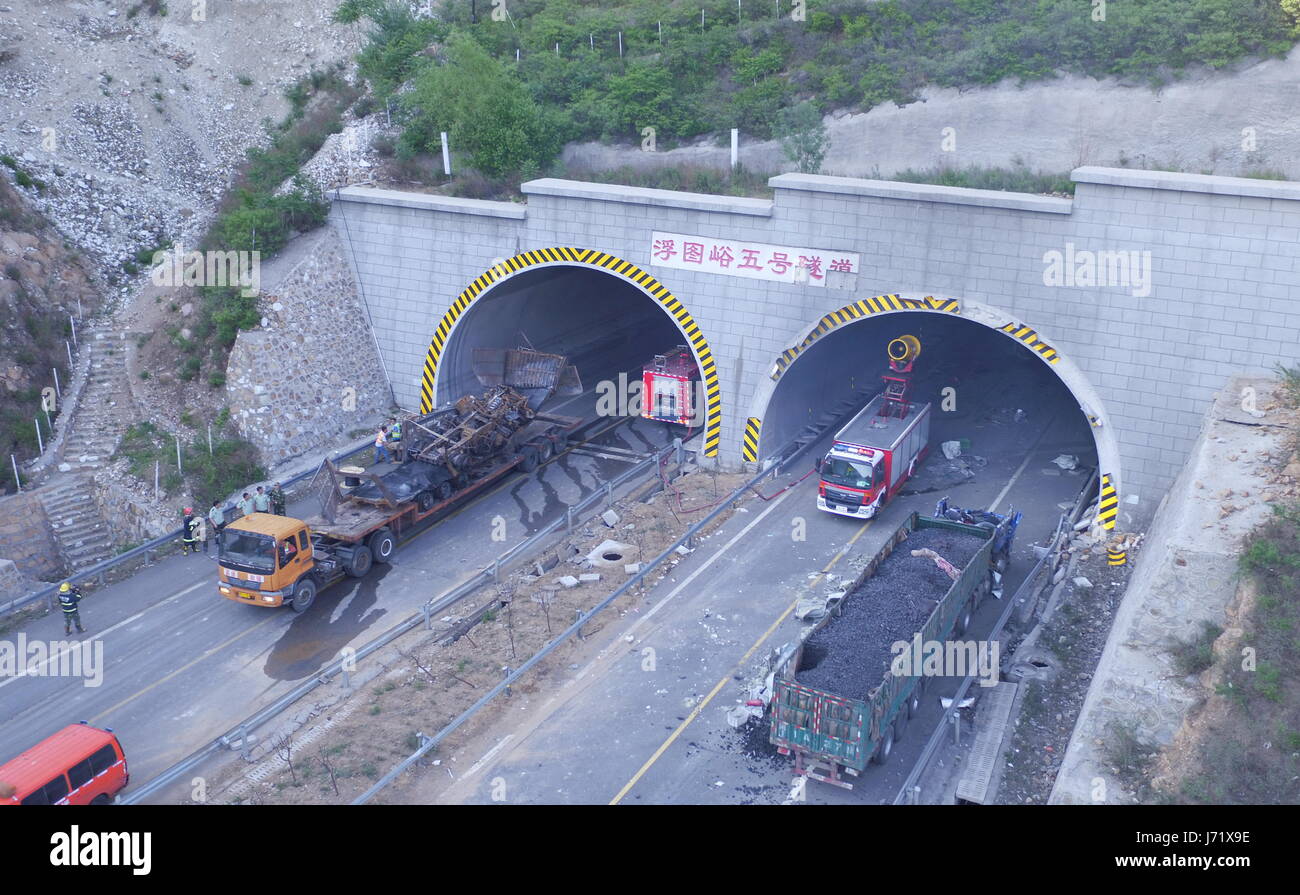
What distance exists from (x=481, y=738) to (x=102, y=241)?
80.3ft

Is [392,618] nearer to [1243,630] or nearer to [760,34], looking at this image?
[1243,630]

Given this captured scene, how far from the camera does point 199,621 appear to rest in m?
22.4

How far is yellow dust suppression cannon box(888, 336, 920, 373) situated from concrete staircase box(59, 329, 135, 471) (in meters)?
21.4

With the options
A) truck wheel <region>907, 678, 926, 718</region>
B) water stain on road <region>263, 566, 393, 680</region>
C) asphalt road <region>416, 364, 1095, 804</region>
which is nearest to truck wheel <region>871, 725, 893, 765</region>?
asphalt road <region>416, 364, 1095, 804</region>

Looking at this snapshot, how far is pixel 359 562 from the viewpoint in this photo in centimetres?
2384

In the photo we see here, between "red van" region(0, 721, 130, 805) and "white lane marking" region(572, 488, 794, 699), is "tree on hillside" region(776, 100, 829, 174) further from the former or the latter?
"red van" region(0, 721, 130, 805)

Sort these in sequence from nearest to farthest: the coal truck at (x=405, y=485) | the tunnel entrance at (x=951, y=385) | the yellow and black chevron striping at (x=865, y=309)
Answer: the coal truck at (x=405, y=485), the tunnel entrance at (x=951, y=385), the yellow and black chevron striping at (x=865, y=309)

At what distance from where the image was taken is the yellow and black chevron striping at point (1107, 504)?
79.7ft

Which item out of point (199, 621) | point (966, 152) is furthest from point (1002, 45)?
point (199, 621)

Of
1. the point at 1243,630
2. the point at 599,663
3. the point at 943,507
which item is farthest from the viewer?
the point at 943,507

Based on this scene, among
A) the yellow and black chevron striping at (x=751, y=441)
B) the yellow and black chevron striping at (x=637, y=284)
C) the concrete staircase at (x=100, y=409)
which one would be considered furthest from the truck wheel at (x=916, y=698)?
the concrete staircase at (x=100, y=409)

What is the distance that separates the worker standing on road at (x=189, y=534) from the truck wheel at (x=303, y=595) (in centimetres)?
429

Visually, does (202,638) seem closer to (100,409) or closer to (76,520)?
(76,520)

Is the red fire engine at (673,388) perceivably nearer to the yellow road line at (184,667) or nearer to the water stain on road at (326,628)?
the water stain on road at (326,628)
